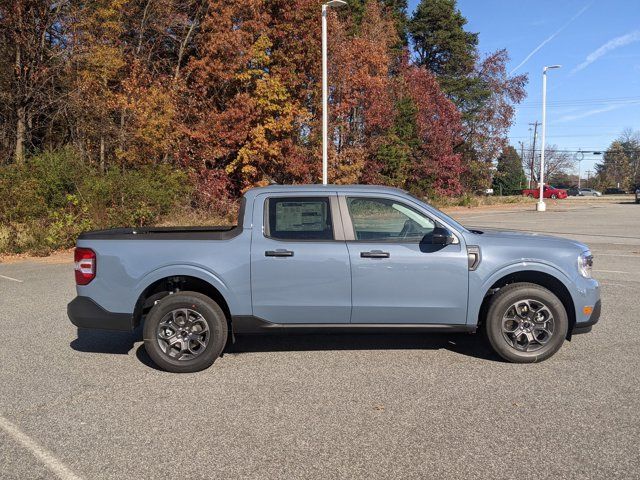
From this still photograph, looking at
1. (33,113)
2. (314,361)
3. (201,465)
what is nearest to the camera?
(201,465)

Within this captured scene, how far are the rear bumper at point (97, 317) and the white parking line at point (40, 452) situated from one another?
113 centimetres

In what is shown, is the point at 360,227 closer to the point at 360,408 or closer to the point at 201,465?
the point at 360,408

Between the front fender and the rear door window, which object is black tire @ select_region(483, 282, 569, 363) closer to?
the front fender

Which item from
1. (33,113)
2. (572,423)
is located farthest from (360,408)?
(33,113)

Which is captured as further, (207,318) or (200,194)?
(200,194)

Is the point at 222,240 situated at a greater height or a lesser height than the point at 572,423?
greater

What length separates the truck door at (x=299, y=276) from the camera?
479cm

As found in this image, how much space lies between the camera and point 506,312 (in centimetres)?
488

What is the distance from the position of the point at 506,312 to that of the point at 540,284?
1.80 feet

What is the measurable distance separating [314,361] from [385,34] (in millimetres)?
31096

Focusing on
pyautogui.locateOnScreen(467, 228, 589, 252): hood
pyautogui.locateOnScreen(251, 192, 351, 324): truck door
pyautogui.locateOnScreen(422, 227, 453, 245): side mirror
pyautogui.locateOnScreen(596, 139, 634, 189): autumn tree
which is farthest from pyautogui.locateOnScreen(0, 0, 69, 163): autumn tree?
pyautogui.locateOnScreen(596, 139, 634, 189): autumn tree

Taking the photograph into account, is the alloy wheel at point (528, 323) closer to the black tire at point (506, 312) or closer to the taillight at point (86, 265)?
the black tire at point (506, 312)

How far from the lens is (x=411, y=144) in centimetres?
3550

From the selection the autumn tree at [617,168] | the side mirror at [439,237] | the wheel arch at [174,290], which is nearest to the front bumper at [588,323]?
the side mirror at [439,237]
